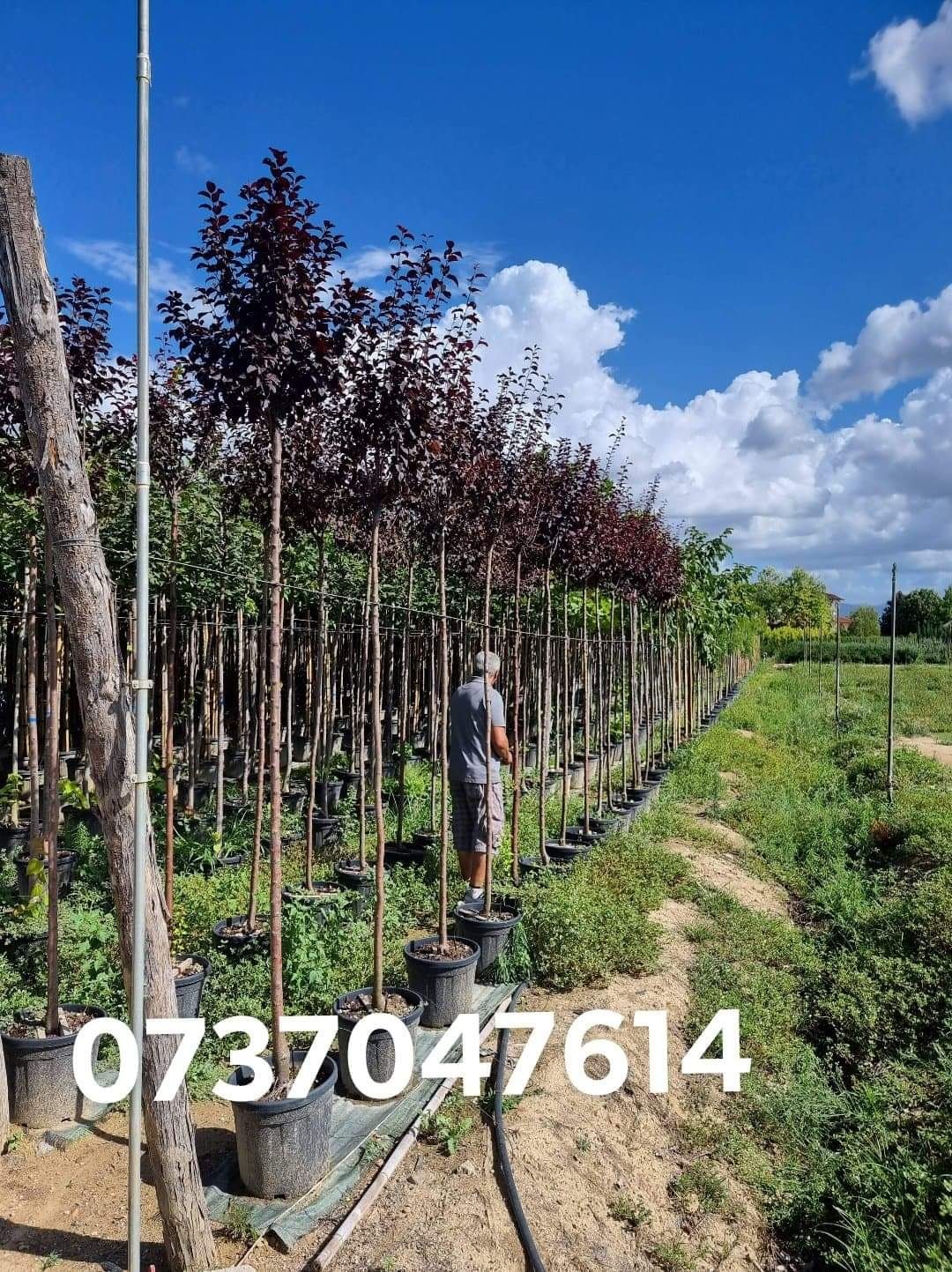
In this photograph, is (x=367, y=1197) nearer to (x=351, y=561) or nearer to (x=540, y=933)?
(x=540, y=933)

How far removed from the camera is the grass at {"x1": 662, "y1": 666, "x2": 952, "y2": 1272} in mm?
3951

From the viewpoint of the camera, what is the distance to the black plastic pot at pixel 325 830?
856 centimetres

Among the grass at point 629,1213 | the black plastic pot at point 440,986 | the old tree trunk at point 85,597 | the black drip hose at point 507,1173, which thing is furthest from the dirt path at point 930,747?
the old tree trunk at point 85,597

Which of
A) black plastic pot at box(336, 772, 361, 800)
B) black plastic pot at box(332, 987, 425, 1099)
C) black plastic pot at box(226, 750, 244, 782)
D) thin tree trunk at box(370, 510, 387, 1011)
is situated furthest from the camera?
black plastic pot at box(226, 750, 244, 782)

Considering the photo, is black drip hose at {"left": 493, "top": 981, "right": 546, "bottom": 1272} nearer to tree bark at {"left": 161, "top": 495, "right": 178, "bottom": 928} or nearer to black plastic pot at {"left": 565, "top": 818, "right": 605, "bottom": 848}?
tree bark at {"left": 161, "top": 495, "right": 178, "bottom": 928}

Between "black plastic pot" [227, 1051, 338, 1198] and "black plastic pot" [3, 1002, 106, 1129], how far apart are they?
3.33 ft

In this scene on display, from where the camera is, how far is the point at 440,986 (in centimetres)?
496

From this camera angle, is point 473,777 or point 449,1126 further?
point 473,777

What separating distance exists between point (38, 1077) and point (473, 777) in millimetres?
3312

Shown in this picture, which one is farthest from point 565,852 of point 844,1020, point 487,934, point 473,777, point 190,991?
point 190,991

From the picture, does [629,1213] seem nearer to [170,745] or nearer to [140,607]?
[140,607]

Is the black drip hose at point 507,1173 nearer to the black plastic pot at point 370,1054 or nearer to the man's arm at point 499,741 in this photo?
the black plastic pot at point 370,1054

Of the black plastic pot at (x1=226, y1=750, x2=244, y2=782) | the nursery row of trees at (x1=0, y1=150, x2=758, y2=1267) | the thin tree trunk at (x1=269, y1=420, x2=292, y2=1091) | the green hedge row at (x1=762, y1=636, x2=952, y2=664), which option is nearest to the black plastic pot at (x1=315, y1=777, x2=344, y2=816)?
the nursery row of trees at (x1=0, y1=150, x2=758, y2=1267)

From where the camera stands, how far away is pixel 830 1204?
4.11 metres
